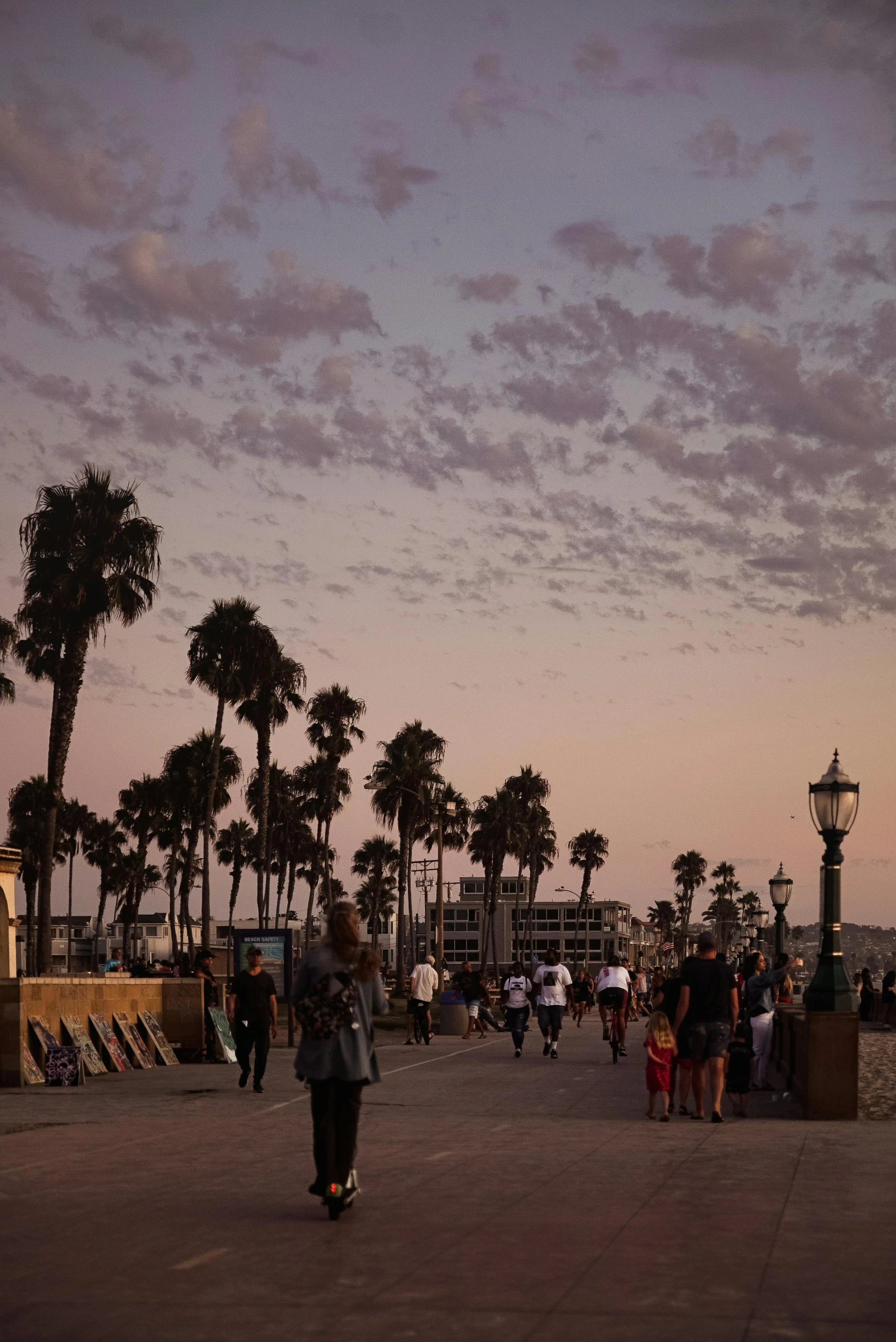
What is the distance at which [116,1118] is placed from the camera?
594 inches

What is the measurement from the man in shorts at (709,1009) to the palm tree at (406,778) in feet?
209

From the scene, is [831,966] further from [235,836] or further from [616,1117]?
[235,836]

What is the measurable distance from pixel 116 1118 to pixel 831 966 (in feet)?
22.9

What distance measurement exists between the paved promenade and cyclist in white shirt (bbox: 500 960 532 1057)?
10.5 m

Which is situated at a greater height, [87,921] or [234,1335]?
[234,1335]

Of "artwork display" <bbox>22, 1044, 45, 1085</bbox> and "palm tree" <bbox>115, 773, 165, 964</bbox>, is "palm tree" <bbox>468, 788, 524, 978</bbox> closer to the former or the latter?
"palm tree" <bbox>115, 773, 165, 964</bbox>

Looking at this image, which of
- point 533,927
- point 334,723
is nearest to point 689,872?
point 533,927

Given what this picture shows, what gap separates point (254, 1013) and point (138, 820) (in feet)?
256

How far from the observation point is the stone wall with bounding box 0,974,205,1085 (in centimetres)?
1958

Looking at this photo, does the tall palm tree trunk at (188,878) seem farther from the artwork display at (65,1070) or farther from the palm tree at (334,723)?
the artwork display at (65,1070)

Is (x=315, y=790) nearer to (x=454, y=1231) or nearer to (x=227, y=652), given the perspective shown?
(x=227, y=652)

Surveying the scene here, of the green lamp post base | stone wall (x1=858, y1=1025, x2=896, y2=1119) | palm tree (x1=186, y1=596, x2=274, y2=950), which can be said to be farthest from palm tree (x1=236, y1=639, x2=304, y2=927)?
the green lamp post base

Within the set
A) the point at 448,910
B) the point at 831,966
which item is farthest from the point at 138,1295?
the point at 448,910

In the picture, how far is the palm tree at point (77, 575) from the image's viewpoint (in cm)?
4147
